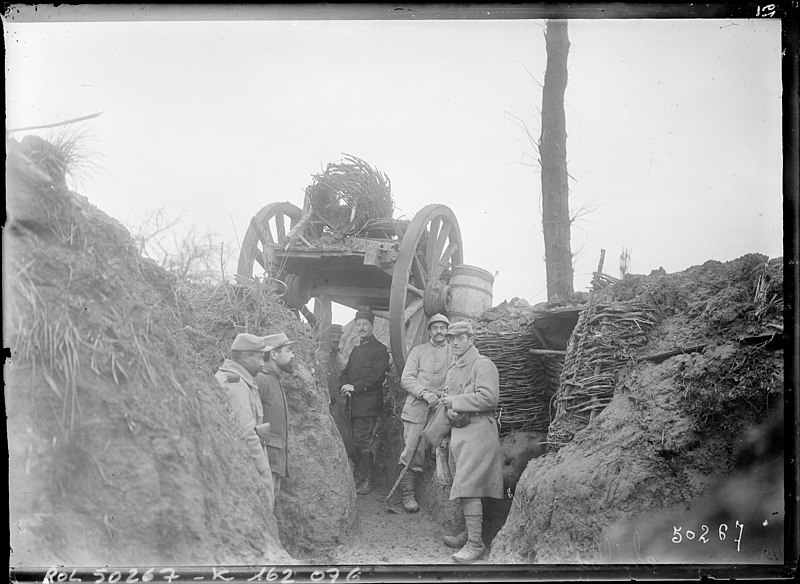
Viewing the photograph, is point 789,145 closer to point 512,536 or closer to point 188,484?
point 512,536

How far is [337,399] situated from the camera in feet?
24.7

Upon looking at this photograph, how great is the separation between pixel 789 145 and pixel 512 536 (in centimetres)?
322

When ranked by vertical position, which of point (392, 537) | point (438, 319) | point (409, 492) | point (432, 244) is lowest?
point (392, 537)

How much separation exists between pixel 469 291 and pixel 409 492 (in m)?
2.51

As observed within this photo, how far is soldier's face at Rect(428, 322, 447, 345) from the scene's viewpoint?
6930mm

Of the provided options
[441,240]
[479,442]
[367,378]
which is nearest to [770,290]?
[479,442]

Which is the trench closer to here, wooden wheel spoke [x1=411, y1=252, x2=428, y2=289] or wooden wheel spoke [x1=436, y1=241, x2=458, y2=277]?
wooden wheel spoke [x1=411, y1=252, x2=428, y2=289]

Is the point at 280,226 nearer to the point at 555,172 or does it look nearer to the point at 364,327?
the point at 364,327

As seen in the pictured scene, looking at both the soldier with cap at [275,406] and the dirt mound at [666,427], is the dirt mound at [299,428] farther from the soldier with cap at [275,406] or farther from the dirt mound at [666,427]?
the dirt mound at [666,427]

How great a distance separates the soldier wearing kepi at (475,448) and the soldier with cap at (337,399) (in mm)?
1703

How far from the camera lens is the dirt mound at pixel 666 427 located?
13.8 ft

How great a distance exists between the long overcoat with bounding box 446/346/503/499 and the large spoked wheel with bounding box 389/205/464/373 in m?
1.28

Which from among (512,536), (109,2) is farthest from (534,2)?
(512,536)

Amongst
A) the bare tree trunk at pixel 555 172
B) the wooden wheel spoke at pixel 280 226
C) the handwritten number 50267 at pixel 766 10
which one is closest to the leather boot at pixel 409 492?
the wooden wheel spoke at pixel 280 226
